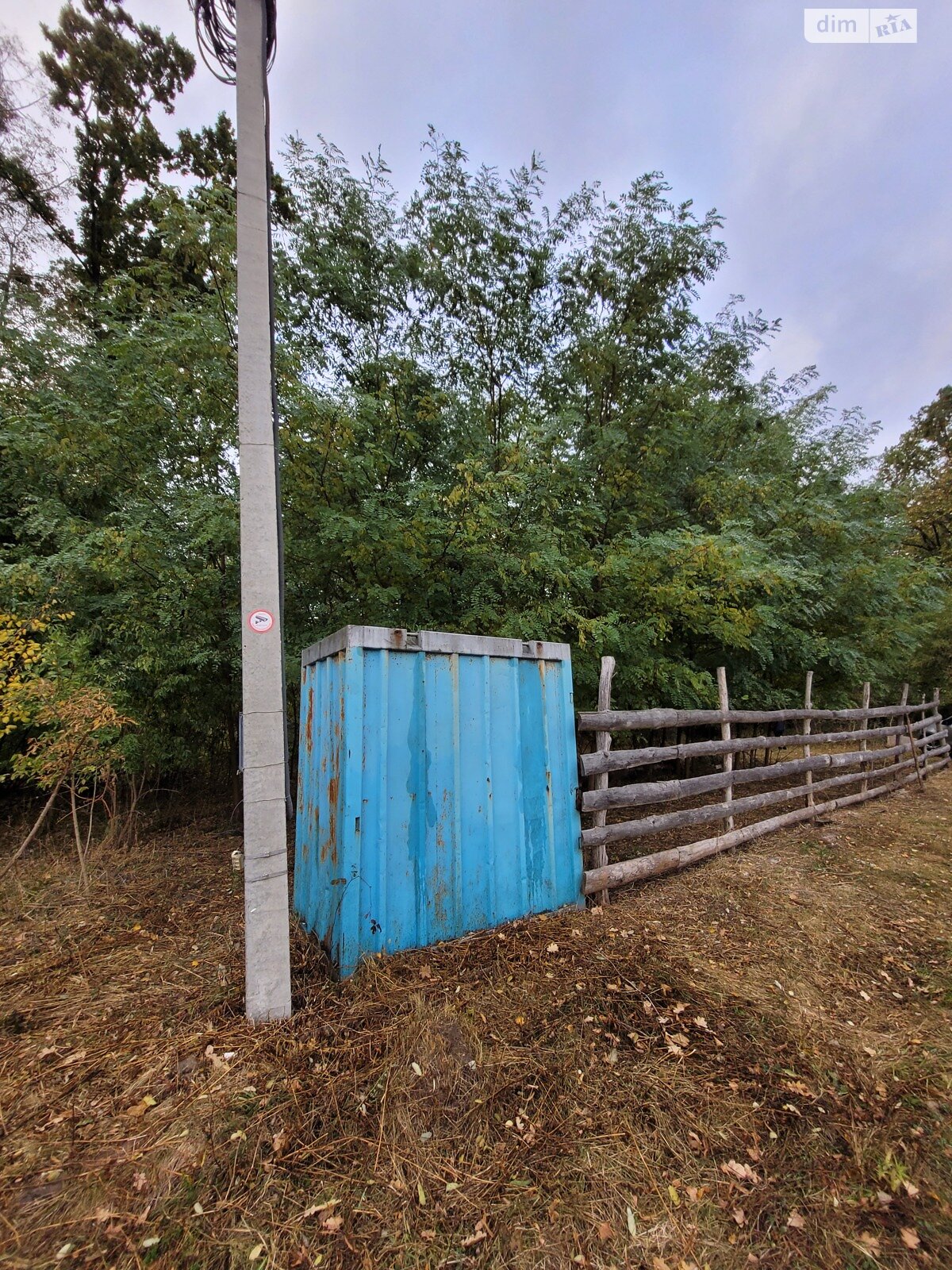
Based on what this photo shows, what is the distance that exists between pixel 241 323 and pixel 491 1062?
11.3ft

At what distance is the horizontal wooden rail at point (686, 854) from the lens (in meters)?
3.69

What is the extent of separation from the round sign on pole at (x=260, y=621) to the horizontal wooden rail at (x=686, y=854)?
9.05 ft

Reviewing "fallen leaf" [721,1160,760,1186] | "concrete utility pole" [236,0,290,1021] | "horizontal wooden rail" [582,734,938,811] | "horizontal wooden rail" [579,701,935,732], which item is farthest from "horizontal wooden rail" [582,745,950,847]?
"concrete utility pole" [236,0,290,1021]

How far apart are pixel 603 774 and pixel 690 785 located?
47.4 inches

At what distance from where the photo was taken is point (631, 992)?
2.63 meters

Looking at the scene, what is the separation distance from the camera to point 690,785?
4496 mm

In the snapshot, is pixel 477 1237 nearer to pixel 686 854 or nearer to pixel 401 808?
pixel 401 808

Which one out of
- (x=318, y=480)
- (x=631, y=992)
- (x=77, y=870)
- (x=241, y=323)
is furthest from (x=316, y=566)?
(x=631, y=992)

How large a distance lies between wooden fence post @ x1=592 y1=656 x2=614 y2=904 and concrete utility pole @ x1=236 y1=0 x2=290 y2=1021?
7.39ft

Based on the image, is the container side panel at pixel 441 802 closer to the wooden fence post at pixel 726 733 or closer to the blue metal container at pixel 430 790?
the blue metal container at pixel 430 790

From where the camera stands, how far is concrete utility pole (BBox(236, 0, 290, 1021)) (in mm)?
2227

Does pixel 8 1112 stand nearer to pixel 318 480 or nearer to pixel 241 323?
pixel 241 323

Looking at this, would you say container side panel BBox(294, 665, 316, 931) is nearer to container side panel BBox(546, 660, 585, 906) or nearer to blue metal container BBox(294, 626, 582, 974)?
blue metal container BBox(294, 626, 582, 974)

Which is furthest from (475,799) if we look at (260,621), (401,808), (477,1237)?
(477,1237)
